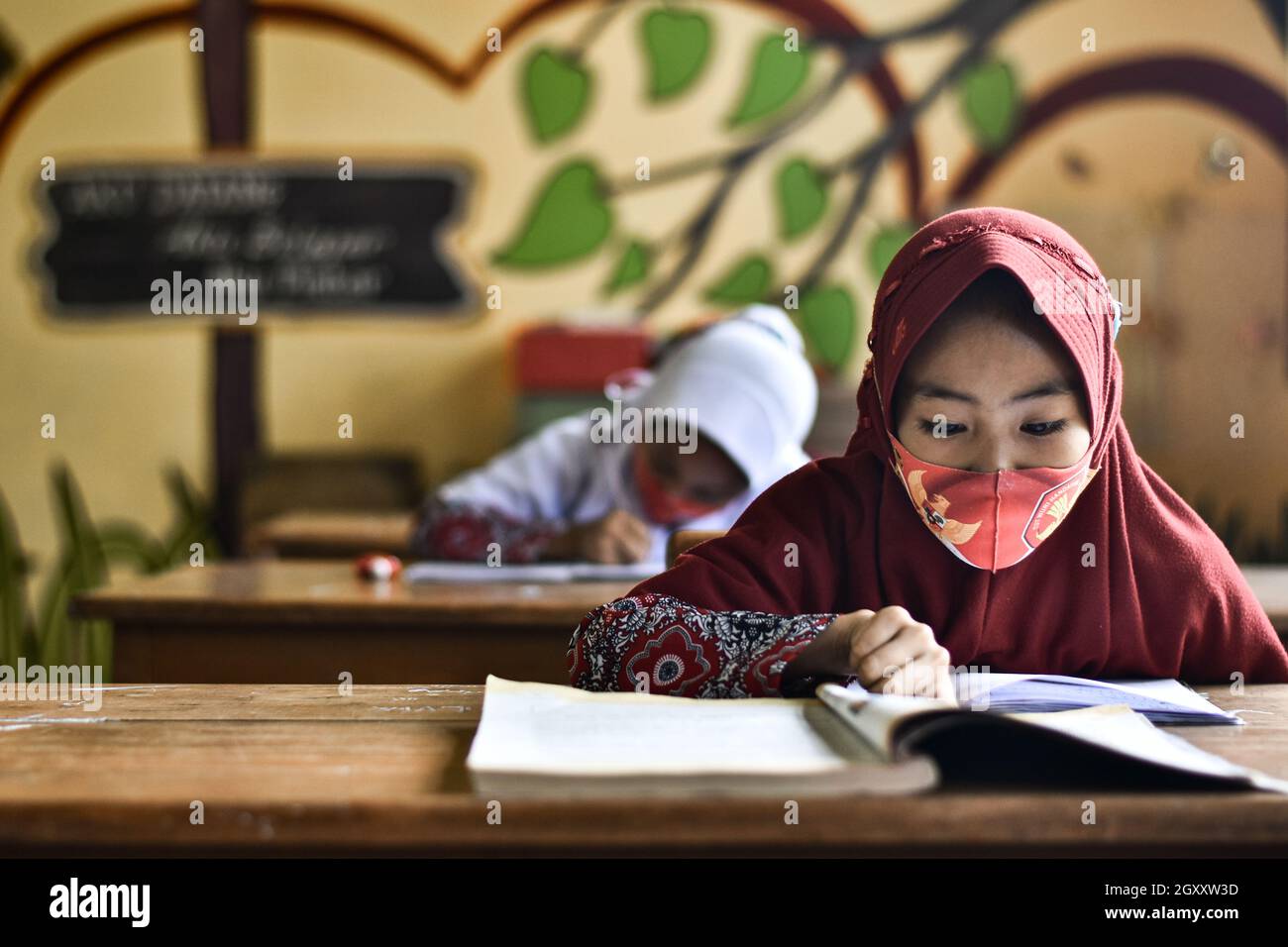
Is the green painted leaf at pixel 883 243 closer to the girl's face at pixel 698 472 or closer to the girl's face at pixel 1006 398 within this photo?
the girl's face at pixel 698 472

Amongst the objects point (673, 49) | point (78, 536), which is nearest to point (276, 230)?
point (78, 536)

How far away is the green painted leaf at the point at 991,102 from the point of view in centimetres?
483

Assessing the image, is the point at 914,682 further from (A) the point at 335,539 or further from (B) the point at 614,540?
(A) the point at 335,539

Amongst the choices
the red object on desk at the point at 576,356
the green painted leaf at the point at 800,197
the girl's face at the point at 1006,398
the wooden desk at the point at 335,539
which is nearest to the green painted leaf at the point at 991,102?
the green painted leaf at the point at 800,197

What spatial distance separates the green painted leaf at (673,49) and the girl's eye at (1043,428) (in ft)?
12.9

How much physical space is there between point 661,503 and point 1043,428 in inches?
54.5

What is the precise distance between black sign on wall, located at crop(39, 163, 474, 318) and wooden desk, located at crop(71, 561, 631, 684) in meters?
2.91

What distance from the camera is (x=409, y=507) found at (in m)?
4.73

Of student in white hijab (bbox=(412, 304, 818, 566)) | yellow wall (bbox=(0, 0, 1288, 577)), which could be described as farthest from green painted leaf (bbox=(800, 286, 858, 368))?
student in white hijab (bbox=(412, 304, 818, 566))

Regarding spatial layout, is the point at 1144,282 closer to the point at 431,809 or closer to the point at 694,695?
the point at 694,695

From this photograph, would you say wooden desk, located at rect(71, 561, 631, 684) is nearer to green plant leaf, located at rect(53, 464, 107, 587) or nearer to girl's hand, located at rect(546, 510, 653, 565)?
girl's hand, located at rect(546, 510, 653, 565)

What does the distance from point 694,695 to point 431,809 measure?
1.30ft
